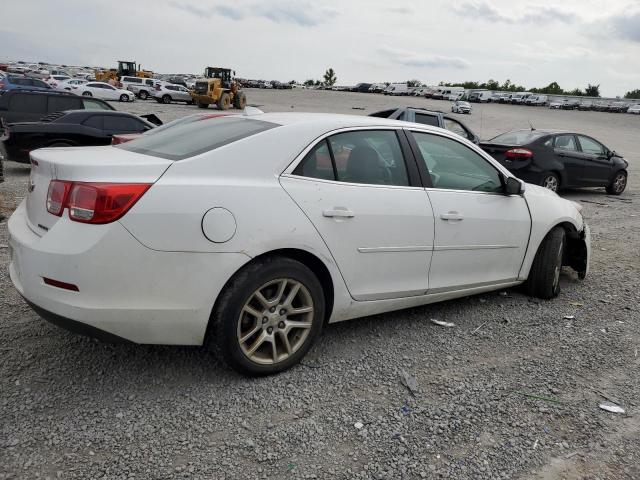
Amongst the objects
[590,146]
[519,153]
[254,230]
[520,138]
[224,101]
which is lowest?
[254,230]

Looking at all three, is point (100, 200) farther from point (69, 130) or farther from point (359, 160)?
point (69, 130)

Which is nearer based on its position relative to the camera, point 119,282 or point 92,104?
point 119,282

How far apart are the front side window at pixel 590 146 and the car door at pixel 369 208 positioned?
9879mm

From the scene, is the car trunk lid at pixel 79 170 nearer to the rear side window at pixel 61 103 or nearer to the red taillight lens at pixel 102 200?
the red taillight lens at pixel 102 200

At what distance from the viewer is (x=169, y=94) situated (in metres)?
42.0

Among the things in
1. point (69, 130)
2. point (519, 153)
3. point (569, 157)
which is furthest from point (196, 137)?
point (569, 157)

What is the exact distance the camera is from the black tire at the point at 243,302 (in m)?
2.96

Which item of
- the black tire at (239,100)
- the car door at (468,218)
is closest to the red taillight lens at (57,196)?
the car door at (468,218)

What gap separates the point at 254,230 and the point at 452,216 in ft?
5.39

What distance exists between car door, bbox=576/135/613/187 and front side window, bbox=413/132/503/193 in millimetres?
8747

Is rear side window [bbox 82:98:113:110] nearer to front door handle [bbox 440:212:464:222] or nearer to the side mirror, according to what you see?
the side mirror

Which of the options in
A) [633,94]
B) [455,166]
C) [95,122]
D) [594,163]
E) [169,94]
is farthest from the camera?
[633,94]

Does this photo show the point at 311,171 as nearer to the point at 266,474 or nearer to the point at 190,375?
the point at 190,375

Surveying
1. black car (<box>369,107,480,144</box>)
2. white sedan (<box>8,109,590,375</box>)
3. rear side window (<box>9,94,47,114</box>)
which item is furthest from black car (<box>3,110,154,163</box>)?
white sedan (<box>8,109,590,375</box>)
